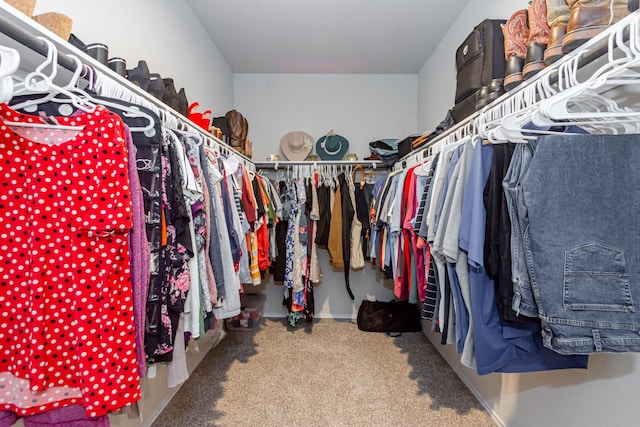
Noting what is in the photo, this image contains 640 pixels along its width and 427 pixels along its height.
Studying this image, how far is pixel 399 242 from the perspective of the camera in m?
1.87

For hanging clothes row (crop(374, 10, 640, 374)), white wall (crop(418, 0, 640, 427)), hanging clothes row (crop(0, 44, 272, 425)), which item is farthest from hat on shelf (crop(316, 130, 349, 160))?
hanging clothes row (crop(0, 44, 272, 425))

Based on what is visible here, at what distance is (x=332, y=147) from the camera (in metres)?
3.00

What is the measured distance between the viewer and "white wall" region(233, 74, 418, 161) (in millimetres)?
3166

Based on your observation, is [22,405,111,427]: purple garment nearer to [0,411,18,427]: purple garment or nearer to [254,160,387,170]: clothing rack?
[0,411,18,427]: purple garment

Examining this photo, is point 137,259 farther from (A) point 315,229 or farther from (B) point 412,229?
(A) point 315,229

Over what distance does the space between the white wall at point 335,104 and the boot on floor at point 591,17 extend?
2328 millimetres

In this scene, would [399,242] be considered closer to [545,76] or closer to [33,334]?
[545,76]

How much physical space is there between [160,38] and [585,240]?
2329 millimetres

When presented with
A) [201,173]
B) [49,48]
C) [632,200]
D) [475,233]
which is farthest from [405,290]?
[49,48]

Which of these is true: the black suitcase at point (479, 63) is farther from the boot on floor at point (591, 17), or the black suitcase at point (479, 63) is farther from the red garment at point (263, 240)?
A: the red garment at point (263, 240)

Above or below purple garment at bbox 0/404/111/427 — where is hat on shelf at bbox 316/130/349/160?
above

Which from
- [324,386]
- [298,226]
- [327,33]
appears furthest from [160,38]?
[324,386]

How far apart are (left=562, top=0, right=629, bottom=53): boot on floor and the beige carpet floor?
1.87 metres

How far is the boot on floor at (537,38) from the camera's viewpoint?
1067mm
